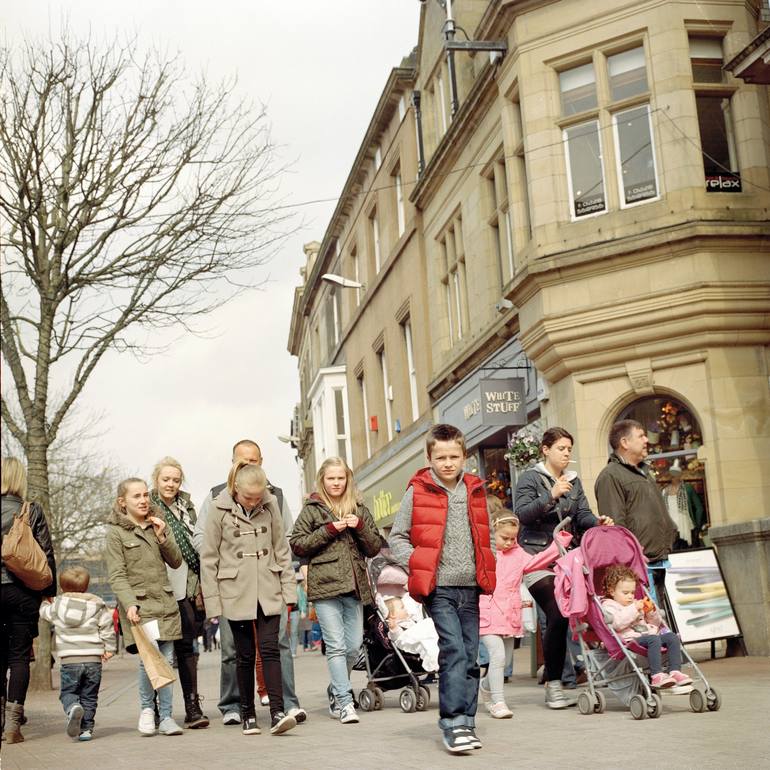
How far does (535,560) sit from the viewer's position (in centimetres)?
907

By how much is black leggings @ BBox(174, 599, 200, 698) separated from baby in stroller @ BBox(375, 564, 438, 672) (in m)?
1.70

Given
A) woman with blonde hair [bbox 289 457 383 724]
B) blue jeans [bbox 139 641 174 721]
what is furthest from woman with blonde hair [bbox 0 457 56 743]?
woman with blonde hair [bbox 289 457 383 724]

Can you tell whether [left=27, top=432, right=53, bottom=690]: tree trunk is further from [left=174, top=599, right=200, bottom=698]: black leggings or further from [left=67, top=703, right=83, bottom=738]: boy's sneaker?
[left=67, top=703, right=83, bottom=738]: boy's sneaker

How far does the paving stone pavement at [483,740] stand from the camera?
6.27 meters

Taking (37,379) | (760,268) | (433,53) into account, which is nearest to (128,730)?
(37,379)

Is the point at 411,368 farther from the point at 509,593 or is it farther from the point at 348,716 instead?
the point at 348,716

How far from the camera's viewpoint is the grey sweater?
721 centimetres

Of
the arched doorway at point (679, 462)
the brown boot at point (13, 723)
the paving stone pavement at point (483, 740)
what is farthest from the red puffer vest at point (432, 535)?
the arched doorway at point (679, 462)

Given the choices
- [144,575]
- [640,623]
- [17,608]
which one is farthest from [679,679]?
[17,608]

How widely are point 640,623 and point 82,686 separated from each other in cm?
410

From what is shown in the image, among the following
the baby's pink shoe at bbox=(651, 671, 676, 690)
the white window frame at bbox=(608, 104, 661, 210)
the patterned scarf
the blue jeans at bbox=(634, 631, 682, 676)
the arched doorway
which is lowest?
the baby's pink shoe at bbox=(651, 671, 676, 690)

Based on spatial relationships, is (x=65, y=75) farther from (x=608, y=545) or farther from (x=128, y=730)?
(x=608, y=545)

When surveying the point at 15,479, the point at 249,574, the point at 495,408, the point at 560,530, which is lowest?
the point at 249,574

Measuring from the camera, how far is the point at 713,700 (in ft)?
25.6
